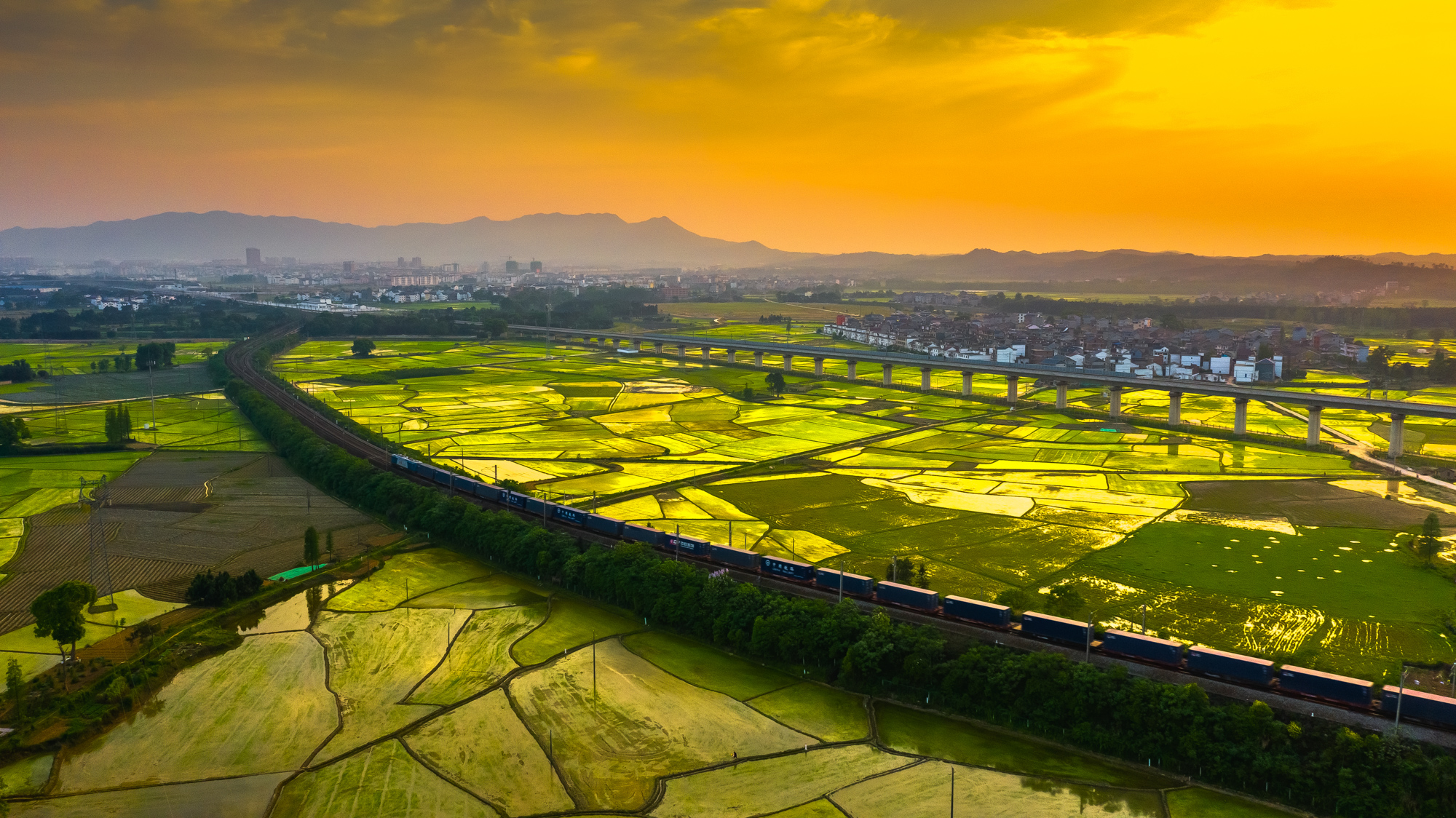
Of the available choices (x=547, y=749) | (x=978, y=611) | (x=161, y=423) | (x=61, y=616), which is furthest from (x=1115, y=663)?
(x=161, y=423)

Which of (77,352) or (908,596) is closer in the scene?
(908,596)

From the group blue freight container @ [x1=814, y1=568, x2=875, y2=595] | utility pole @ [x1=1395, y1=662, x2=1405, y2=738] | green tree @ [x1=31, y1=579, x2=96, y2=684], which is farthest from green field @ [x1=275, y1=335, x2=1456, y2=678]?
green tree @ [x1=31, y1=579, x2=96, y2=684]

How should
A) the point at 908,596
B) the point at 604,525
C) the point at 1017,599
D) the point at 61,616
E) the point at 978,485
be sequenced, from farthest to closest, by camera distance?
the point at 978,485 < the point at 604,525 < the point at 1017,599 < the point at 908,596 < the point at 61,616

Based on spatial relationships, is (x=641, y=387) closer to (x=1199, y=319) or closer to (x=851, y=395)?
(x=851, y=395)

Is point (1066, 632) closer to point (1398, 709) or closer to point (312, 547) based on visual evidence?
point (1398, 709)

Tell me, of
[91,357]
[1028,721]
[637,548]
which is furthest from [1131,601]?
[91,357]

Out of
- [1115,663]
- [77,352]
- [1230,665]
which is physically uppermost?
[77,352]

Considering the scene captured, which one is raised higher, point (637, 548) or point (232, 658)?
point (637, 548)
